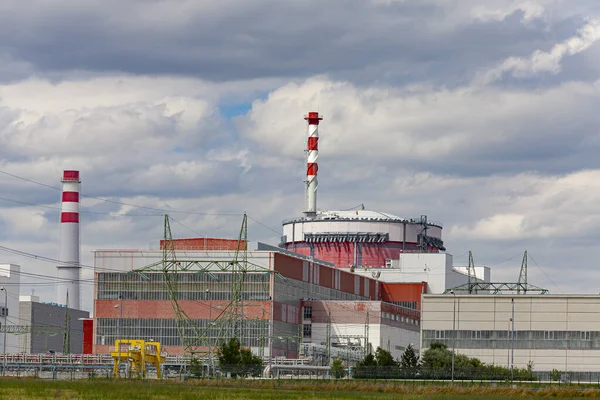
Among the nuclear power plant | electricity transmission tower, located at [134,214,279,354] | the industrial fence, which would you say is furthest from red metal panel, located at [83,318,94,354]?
the industrial fence

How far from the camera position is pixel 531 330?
14888 cm

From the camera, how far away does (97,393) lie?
70.9 m

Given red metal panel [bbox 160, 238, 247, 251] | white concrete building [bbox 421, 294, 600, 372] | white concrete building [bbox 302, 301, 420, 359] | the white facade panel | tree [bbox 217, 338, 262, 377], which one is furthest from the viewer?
white concrete building [bbox 302, 301, 420, 359]

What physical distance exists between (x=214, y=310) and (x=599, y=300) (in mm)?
55894

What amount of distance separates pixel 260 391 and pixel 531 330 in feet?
234

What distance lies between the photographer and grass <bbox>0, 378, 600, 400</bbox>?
71000 millimetres

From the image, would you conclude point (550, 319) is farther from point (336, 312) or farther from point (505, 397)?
point (505, 397)

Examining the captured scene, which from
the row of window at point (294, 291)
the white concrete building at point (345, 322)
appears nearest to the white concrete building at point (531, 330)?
the row of window at point (294, 291)

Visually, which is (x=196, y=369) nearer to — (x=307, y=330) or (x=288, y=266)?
(x=288, y=266)

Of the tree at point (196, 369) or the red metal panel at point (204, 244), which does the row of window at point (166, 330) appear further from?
the tree at point (196, 369)

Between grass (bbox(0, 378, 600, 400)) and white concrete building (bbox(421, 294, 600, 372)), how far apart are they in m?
52.2

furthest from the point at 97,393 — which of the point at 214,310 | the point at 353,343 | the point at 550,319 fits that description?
the point at 353,343

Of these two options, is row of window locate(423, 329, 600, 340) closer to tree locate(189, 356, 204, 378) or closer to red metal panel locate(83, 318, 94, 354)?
tree locate(189, 356, 204, 378)

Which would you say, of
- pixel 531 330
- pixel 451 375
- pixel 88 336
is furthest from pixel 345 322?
pixel 451 375
